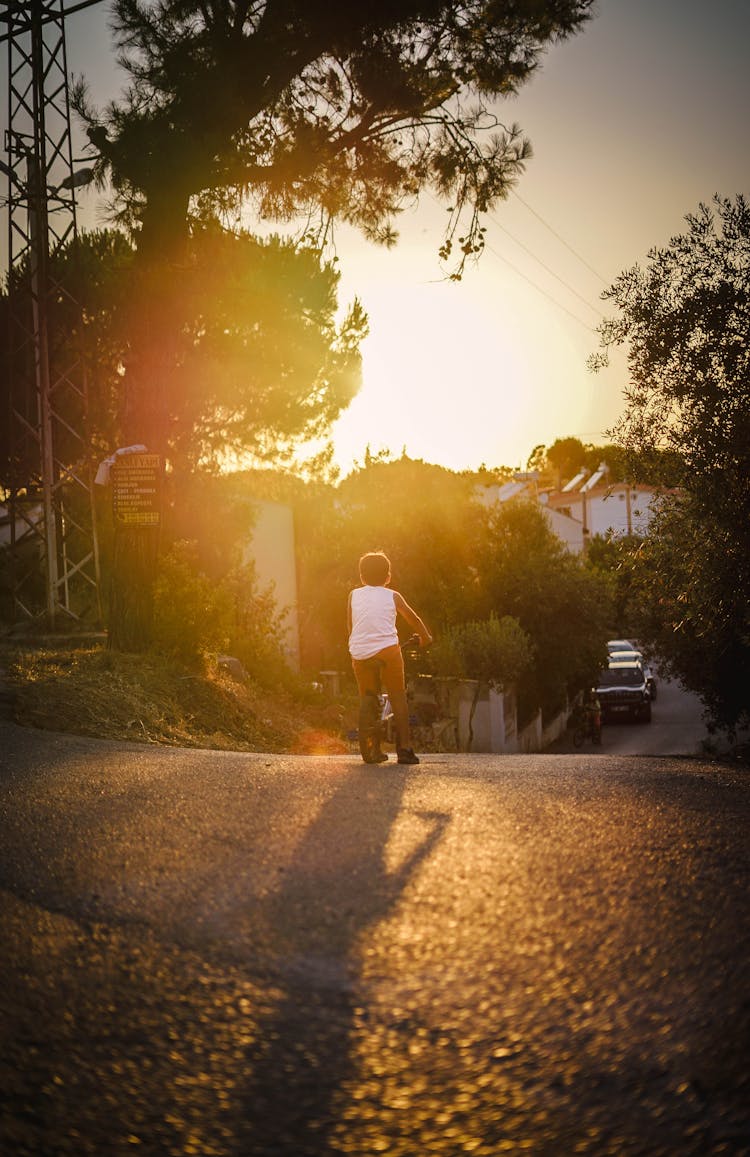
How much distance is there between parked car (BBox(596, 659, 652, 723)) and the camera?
135 feet

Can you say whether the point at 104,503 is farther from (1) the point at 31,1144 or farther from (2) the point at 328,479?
(1) the point at 31,1144

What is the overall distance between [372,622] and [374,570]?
448mm

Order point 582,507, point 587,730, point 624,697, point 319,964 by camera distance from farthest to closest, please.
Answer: point 582,507, point 624,697, point 587,730, point 319,964

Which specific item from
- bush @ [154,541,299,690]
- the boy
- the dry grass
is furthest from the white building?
the boy

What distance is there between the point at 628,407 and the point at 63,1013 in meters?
11.3

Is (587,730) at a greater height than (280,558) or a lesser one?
lesser

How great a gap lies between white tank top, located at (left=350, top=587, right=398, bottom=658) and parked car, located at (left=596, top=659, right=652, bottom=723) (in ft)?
109

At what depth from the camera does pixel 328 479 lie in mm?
29234

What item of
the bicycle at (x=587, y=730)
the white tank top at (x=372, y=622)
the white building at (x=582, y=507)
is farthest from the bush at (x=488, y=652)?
the white building at (x=582, y=507)

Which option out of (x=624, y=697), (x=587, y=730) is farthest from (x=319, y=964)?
(x=624, y=697)

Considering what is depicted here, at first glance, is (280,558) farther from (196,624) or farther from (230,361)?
(196,624)

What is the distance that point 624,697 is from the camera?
41219 millimetres

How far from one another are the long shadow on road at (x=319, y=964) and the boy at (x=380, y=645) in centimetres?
307

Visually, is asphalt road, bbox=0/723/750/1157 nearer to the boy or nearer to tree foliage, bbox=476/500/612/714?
the boy
